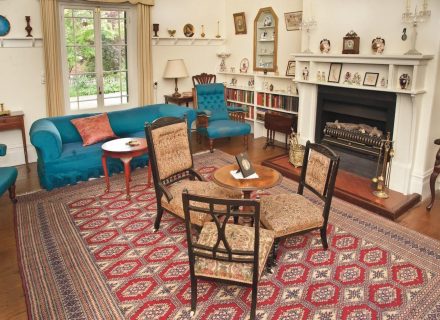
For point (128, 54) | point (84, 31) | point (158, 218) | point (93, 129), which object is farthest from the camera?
point (128, 54)

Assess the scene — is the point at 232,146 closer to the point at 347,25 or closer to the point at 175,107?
the point at 175,107

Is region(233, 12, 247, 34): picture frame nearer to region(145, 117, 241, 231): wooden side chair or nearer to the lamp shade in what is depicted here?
the lamp shade

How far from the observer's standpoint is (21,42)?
18.0 feet

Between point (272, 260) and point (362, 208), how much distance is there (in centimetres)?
162

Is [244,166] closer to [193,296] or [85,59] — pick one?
[193,296]

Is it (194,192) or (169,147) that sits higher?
(169,147)

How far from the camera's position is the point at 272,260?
10.1 ft

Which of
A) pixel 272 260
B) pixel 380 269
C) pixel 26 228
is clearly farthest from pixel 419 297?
pixel 26 228

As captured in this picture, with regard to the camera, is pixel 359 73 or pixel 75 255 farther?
pixel 359 73

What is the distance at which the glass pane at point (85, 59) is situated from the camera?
6145mm

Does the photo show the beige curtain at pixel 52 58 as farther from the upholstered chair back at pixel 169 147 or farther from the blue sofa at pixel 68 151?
the upholstered chair back at pixel 169 147

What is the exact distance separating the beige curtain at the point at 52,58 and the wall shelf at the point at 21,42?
0.42 ft

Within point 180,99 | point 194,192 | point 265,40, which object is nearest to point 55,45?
point 180,99

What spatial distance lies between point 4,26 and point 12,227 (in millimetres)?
3112
